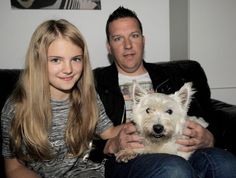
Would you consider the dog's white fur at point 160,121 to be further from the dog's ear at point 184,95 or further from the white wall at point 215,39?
the white wall at point 215,39

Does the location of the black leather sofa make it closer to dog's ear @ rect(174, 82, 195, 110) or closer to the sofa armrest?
the sofa armrest

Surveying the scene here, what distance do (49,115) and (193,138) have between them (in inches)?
34.2

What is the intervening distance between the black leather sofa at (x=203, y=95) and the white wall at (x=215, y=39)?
181mm

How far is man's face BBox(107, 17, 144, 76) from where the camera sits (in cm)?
224

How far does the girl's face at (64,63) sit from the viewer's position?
5.24 ft

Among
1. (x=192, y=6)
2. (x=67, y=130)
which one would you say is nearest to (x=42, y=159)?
(x=67, y=130)

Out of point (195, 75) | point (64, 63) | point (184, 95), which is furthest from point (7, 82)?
point (195, 75)

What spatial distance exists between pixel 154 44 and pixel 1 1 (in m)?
1.53

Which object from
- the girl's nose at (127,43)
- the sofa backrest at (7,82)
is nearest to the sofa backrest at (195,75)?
the girl's nose at (127,43)

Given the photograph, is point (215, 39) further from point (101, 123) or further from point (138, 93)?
point (101, 123)

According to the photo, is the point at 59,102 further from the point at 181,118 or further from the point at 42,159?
the point at 181,118

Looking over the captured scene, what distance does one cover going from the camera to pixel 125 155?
1699 mm

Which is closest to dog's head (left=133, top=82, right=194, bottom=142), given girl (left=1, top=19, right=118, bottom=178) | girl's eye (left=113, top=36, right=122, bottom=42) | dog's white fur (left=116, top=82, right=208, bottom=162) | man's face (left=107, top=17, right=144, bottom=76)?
dog's white fur (left=116, top=82, right=208, bottom=162)

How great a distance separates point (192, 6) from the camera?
2.58 meters
